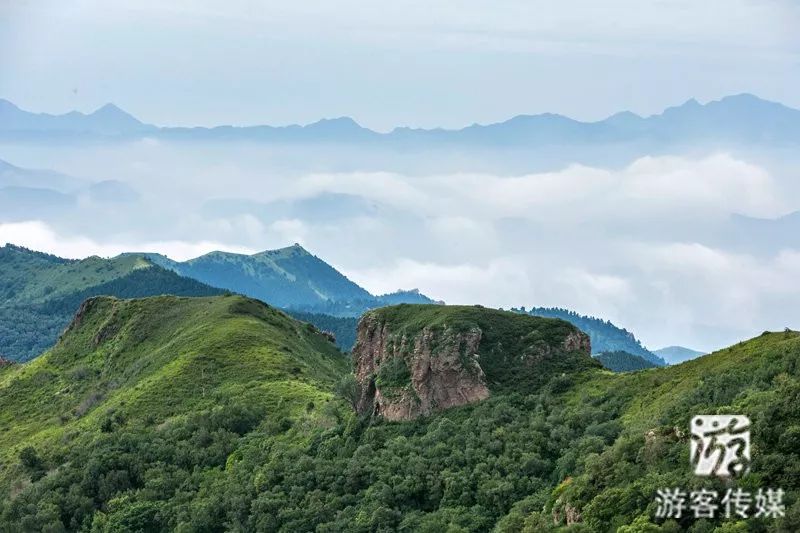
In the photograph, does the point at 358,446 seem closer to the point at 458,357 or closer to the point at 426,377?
the point at 426,377

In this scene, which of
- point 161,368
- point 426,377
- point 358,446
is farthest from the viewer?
point 161,368

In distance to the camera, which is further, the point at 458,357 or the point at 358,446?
the point at 458,357

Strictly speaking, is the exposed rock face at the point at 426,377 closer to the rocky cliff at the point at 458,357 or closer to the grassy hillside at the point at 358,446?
the rocky cliff at the point at 458,357

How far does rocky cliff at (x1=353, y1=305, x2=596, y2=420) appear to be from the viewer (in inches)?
3757

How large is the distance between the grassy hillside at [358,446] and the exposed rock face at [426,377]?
199 cm

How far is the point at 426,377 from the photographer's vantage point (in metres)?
96.4

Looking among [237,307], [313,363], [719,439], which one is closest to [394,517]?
[719,439]

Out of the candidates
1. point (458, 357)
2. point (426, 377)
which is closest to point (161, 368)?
point (426, 377)

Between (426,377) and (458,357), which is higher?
(458,357)

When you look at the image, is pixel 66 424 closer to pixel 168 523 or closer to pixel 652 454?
pixel 168 523

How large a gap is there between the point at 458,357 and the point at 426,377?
358 cm

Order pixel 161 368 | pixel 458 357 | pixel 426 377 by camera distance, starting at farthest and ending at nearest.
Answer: pixel 161 368, pixel 458 357, pixel 426 377

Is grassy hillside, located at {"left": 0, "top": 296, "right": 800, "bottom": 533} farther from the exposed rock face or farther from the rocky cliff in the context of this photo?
the exposed rock face

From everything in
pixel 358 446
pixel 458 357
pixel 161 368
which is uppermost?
pixel 458 357
